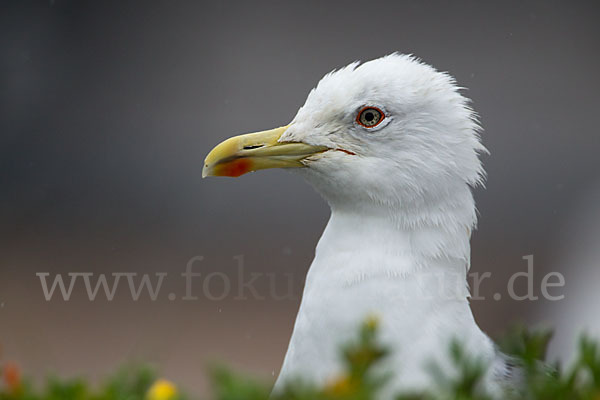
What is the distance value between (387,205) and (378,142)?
0.21 m

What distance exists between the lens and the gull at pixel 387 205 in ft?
7.10

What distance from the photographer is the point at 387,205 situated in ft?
7.80

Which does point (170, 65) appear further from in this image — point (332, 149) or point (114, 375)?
point (114, 375)

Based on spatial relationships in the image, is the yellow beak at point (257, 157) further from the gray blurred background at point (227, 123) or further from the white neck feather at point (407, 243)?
the gray blurred background at point (227, 123)

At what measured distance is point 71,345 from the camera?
18.4 ft

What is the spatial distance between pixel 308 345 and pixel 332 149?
65 cm

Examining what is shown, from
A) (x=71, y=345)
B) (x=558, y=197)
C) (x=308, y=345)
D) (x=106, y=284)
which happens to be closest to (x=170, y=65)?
(x=106, y=284)

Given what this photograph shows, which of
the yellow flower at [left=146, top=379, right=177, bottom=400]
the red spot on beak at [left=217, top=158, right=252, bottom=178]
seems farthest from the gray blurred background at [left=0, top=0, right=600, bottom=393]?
the yellow flower at [left=146, top=379, right=177, bottom=400]

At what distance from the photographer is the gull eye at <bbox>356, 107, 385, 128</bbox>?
8.09 ft

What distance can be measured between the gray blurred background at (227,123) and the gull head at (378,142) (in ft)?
14.1

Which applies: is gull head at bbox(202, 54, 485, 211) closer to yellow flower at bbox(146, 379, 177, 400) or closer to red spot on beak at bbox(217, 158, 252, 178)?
red spot on beak at bbox(217, 158, 252, 178)

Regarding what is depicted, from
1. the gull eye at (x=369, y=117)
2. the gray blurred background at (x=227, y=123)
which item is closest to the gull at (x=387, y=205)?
the gull eye at (x=369, y=117)

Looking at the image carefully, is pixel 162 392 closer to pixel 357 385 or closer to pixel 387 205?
pixel 357 385

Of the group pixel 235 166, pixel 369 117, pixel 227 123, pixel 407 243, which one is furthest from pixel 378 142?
pixel 227 123
